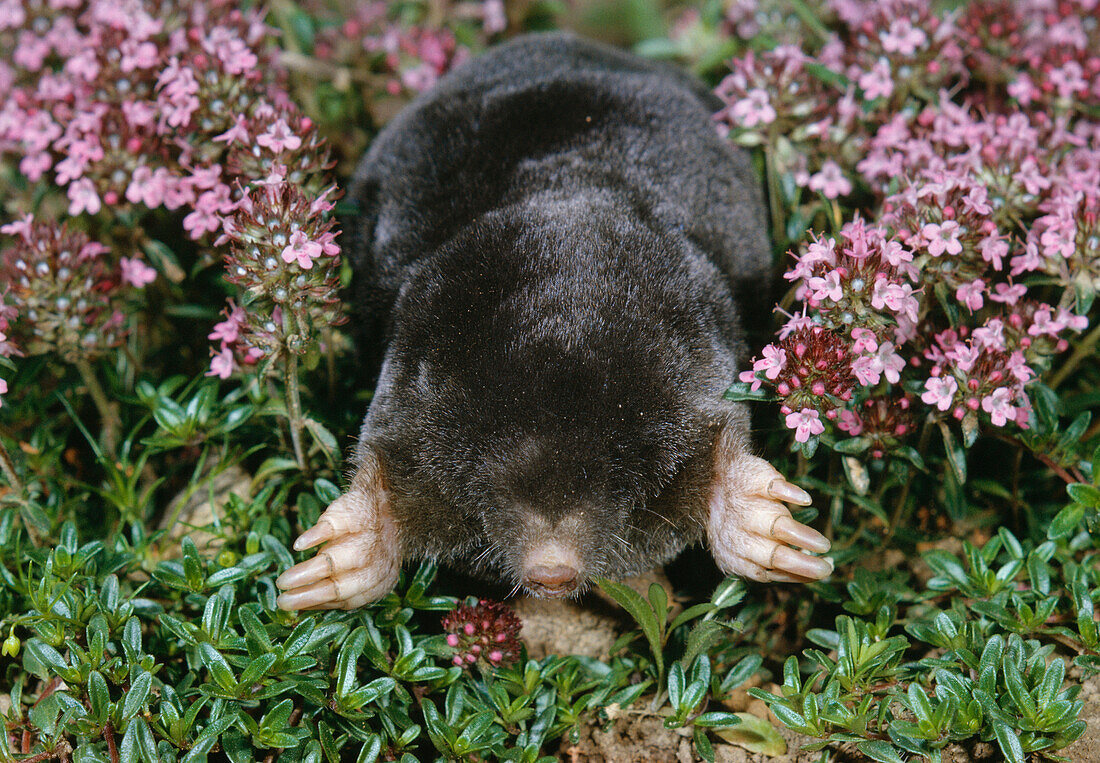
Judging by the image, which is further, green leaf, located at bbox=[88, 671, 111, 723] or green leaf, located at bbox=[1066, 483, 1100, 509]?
green leaf, located at bbox=[1066, 483, 1100, 509]

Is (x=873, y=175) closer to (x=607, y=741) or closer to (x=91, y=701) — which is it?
(x=607, y=741)

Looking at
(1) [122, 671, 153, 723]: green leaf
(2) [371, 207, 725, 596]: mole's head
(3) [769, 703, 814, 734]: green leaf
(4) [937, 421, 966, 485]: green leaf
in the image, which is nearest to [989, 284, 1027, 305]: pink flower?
(4) [937, 421, 966, 485]: green leaf

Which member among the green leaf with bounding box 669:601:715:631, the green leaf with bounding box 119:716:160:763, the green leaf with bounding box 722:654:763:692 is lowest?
the green leaf with bounding box 722:654:763:692

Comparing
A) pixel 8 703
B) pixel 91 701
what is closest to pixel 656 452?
pixel 91 701

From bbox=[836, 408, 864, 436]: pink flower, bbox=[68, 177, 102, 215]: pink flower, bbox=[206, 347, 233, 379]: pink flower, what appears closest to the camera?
bbox=[836, 408, 864, 436]: pink flower

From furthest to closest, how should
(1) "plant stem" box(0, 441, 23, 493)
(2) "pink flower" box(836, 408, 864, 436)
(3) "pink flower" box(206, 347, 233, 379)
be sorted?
Answer: (3) "pink flower" box(206, 347, 233, 379) → (1) "plant stem" box(0, 441, 23, 493) → (2) "pink flower" box(836, 408, 864, 436)

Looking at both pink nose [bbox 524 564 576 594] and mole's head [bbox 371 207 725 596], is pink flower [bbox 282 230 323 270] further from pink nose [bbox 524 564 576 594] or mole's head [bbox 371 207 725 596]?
pink nose [bbox 524 564 576 594]

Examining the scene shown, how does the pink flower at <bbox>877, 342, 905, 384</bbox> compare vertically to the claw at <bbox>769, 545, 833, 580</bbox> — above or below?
above

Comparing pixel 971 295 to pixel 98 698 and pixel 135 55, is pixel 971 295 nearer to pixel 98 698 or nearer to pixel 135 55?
pixel 98 698
